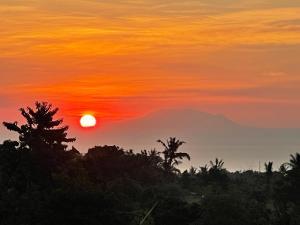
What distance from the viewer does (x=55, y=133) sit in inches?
2675

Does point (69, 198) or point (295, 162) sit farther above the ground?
point (295, 162)

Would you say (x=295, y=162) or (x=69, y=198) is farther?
(x=295, y=162)

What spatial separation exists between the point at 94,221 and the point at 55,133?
16802mm

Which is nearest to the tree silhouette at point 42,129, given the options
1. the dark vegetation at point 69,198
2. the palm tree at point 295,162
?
the dark vegetation at point 69,198

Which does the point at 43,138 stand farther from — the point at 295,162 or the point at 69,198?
the point at 295,162

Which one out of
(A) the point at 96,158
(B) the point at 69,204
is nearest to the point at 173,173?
(A) the point at 96,158

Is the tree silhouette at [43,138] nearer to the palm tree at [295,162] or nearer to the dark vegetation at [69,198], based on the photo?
the dark vegetation at [69,198]

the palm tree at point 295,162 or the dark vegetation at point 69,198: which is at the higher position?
the palm tree at point 295,162

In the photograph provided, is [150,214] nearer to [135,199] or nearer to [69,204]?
[69,204]

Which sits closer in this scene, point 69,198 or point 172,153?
point 69,198

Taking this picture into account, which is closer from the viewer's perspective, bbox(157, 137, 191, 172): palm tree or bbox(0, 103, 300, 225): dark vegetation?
bbox(0, 103, 300, 225): dark vegetation

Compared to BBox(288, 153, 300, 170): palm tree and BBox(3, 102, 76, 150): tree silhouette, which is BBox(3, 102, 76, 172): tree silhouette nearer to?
BBox(3, 102, 76, 150): tree silhouette

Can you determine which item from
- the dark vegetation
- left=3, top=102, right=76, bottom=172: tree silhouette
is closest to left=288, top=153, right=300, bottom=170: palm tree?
the dark vegetation

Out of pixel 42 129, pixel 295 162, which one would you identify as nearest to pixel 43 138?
pixel 42 129
